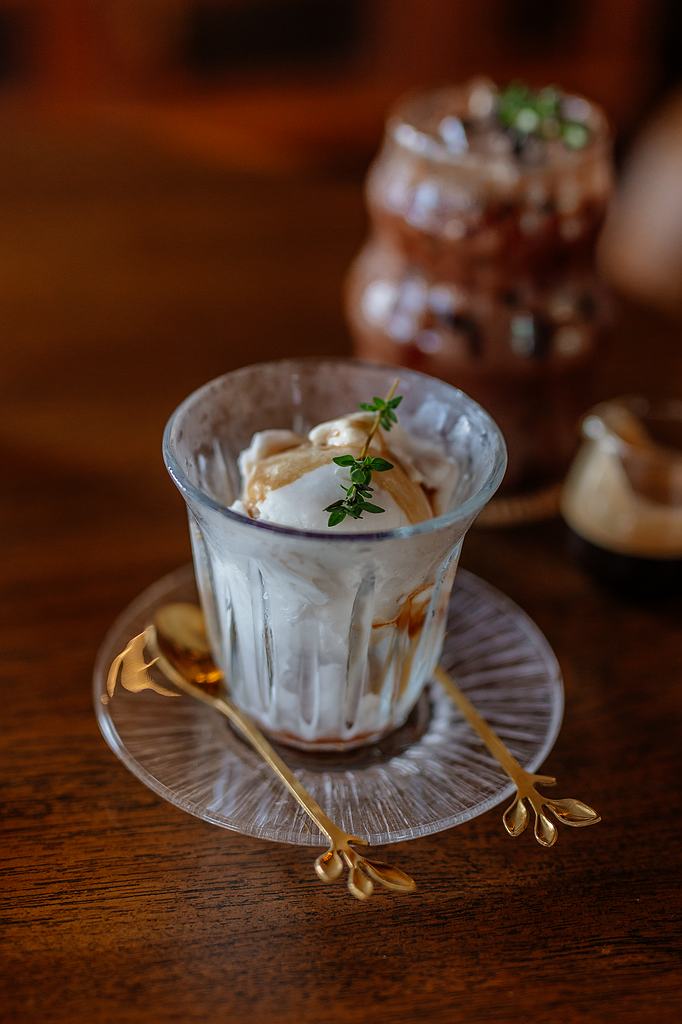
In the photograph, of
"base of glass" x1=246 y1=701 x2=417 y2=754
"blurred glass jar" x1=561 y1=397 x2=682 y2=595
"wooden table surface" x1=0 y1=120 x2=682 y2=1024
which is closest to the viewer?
"wooden table surface" x1=0 y1=120 x2=682 y2=1024

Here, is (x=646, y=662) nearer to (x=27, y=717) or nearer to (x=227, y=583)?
(x=227, y=583)

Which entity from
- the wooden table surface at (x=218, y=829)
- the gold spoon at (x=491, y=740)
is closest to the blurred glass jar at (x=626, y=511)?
the wooden table surface at (x=218, y=829)

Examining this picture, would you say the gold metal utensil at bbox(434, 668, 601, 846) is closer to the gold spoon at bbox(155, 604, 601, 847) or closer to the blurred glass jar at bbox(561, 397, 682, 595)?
the gold spoon at bbox(155, 604, 601, 847)

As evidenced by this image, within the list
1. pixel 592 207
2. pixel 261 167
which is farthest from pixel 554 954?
pixel 261 167

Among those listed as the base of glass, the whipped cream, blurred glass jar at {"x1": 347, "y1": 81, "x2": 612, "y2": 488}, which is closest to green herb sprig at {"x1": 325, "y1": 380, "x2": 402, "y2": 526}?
the whipped cream

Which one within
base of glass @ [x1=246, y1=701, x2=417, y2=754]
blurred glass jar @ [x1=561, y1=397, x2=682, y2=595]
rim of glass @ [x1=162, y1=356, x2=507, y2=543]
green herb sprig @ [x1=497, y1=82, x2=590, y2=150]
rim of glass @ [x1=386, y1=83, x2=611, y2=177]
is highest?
green herb sprig @ [x1=497, y1=82, x2=590, y2=150]

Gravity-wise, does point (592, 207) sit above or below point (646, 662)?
above

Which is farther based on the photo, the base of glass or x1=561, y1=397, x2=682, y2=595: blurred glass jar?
x1=561, y1=397, x2=682, y2=595: blurred glass jar

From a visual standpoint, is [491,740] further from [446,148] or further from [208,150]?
[208,150]
